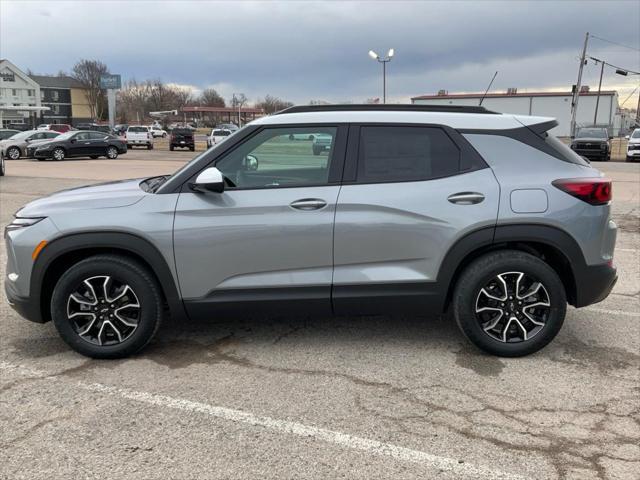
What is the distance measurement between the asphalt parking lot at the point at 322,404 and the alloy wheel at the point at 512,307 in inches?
8.7

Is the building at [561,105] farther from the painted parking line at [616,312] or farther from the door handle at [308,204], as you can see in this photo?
the door handle at [308,204]

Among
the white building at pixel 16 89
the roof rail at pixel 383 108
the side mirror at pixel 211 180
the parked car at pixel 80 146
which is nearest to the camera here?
the side mirror at pixel 211 180

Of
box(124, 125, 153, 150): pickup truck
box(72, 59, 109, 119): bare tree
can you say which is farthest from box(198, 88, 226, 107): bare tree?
box(124, 125, 153, 150): pickup truck

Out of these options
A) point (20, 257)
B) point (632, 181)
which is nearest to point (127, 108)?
point (632, 181)

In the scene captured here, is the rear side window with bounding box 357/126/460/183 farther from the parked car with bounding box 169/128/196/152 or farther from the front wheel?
the parked car with bounding box 169/128/196/152

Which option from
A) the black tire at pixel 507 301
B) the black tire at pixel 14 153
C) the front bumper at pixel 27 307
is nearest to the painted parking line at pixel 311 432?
the front bumper at pixel 27 307

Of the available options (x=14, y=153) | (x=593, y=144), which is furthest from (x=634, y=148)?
(x=14, y=153)

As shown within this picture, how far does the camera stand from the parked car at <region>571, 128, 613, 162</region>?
2906 centimetres

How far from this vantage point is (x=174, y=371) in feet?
12.5

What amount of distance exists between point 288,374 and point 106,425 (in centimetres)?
120

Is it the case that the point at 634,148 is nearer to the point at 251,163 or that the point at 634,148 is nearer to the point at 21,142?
the point at 251,163

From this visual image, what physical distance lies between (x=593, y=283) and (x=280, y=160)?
244 cm

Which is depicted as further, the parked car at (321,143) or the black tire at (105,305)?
the parked car at (321,143)

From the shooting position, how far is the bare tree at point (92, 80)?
11281 cm
